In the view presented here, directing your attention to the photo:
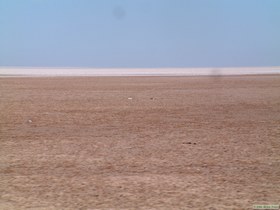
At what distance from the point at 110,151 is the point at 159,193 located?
11.5 ft

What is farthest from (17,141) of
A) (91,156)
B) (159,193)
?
(159,193)

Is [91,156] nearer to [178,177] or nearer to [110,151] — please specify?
[110,151]

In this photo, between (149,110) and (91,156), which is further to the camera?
(149,110)

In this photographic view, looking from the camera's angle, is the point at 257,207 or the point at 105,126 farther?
the point at 105,126

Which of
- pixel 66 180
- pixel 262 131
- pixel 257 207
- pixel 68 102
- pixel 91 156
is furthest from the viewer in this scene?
pixel 68 102

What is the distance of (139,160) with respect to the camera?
9.59 meters

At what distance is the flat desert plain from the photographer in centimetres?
702

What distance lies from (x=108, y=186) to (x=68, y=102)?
629 inches

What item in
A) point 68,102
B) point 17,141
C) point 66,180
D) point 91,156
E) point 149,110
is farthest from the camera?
point 68,102

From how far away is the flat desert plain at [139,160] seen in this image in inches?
276

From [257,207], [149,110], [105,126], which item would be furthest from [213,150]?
[149,110]

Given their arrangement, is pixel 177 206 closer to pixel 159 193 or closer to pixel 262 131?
pixel 159 193

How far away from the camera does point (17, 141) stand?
12023 mm

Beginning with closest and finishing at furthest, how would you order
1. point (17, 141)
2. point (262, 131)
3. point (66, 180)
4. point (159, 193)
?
point (159, 193) < point (66, 180) < point (17, 141) < point (262, 131)
